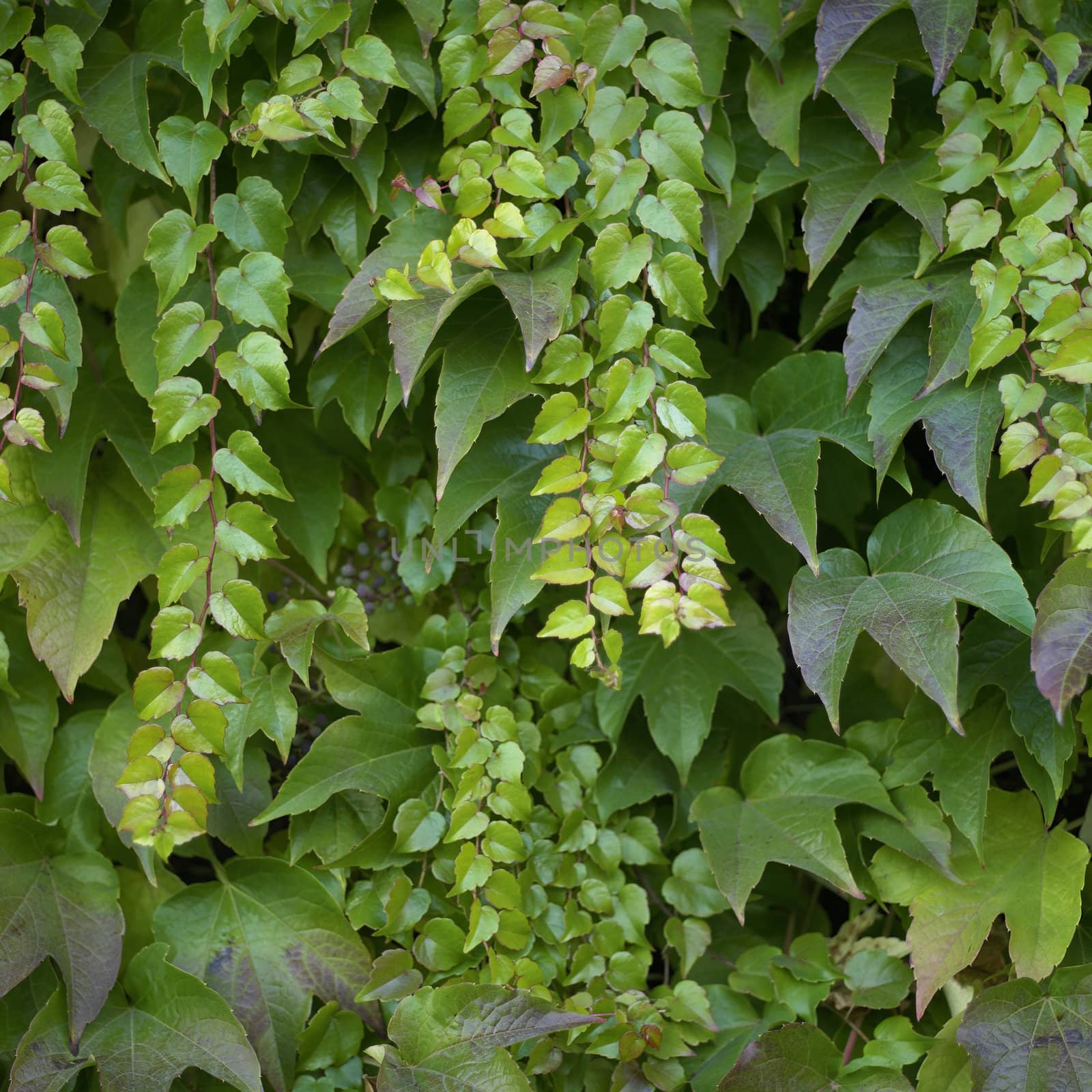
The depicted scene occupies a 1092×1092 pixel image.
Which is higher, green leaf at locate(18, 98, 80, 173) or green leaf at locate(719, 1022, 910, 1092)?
green leaf at locate(18, 98, 80, 173)

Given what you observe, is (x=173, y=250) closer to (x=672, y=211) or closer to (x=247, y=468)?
(x=247, y=468)

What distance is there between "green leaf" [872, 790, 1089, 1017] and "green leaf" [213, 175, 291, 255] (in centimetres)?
91

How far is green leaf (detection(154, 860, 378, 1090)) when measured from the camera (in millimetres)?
1053

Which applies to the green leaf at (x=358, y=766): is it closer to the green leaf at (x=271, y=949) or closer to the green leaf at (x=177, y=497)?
the green leaf at (x=271, y=949)

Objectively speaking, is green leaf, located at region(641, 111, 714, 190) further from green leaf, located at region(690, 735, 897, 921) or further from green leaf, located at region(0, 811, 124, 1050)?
green leaf, located at region(0, 811, 124, 1050)

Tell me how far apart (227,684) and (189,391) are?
282 mm

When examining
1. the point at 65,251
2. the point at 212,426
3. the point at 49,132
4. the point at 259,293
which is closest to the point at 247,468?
the point at 212,426

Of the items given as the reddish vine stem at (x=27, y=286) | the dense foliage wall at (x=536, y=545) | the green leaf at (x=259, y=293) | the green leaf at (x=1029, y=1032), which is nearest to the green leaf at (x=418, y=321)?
the dense foliage wall at (x=536, y=545)

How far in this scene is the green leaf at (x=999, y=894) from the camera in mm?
991

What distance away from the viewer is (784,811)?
1076mm

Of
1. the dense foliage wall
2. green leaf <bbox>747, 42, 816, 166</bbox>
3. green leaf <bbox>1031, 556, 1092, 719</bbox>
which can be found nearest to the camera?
green leaf <bbox>1031, 556, 1092, 719</bbox>

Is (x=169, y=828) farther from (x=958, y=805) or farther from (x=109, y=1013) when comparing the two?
(x=958, y=805)

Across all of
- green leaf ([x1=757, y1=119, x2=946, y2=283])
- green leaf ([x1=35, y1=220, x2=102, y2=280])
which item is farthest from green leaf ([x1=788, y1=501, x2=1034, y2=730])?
green leaf ([x1=35, y1=220, x2=102, y2=280])

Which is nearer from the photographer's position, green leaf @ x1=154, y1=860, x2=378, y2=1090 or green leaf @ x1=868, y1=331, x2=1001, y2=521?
green leaf @ x1=868, y1=331, x2=1001, y2=521
